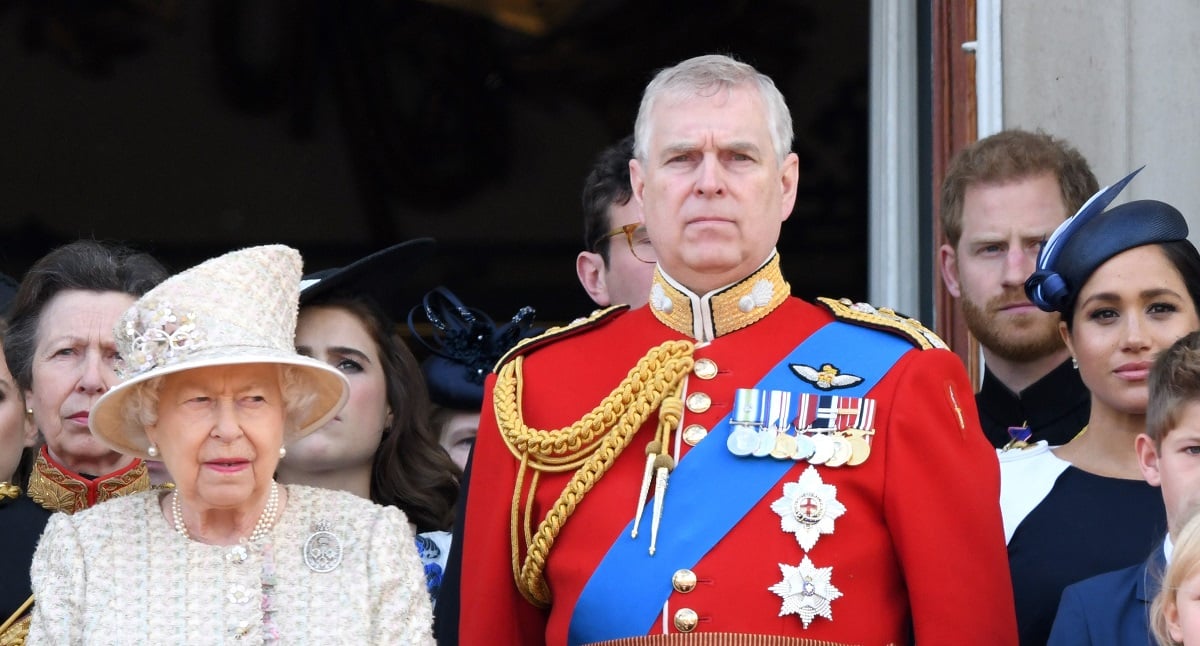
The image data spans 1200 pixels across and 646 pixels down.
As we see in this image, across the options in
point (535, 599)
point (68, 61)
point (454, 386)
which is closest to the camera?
point (535, 599)

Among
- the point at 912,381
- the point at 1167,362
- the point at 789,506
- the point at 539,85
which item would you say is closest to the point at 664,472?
the point at 789,506

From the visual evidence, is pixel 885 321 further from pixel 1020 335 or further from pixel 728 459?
pixel 1020 335

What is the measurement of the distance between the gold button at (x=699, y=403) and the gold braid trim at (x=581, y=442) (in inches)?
1.1

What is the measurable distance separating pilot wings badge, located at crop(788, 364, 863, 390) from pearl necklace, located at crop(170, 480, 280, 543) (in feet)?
2.94

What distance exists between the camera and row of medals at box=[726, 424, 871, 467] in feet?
11.1

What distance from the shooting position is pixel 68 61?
723 centimetres

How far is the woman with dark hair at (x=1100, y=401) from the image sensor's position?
3717 millimetres

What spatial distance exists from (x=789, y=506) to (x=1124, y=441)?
812 mm

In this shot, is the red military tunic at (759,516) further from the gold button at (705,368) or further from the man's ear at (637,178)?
the man's ear at (637,178)

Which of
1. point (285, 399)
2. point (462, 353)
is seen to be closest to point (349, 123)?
point (462, 353)

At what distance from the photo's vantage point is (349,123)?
743 cm

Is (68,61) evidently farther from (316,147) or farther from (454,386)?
(454,386)

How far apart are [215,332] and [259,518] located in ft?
1.05

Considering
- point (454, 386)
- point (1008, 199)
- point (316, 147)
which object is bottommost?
point (454, 386)
